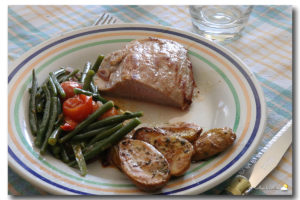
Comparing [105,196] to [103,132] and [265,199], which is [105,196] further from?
[265,199]

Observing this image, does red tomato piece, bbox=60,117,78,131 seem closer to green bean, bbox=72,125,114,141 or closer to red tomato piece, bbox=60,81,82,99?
green bean, bbox=72,125,114,141

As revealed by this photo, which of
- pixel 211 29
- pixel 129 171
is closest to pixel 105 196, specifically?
pixel 129 171

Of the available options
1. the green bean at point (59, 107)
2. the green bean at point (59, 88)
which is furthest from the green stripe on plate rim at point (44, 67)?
the green bean at point (59, 107)

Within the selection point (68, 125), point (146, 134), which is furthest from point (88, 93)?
point (146, 134)

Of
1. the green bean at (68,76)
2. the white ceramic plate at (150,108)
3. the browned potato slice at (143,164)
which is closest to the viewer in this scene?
the browned potato slice at (143,164)

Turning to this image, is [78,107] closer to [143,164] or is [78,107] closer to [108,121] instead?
[108,121]

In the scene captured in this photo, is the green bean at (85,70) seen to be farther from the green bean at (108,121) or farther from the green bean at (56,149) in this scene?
the green bean at (56,149)
